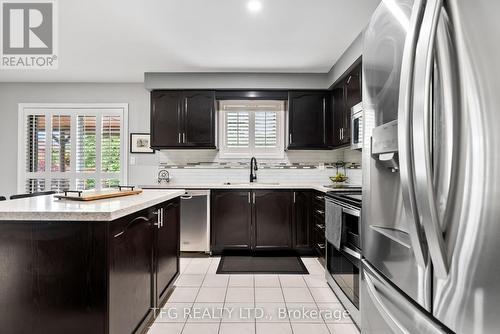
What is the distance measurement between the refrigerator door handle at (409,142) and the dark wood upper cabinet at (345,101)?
2.31 m

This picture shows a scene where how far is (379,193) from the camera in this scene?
1.05 meters

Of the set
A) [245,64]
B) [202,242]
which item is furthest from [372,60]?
[202,242]

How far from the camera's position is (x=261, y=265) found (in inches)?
133

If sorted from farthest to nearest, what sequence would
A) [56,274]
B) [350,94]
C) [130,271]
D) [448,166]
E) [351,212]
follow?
[350,94], [351,212], [130,271], [56,274], [448,166]

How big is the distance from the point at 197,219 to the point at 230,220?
0.43 meters

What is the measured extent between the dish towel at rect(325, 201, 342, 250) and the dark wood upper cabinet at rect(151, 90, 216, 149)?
6.71 feet

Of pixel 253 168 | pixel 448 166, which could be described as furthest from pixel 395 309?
pixel 253 168

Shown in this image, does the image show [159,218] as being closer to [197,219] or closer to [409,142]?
[197,219]

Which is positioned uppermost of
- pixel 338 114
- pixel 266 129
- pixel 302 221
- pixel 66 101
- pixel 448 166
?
pixel 66 101

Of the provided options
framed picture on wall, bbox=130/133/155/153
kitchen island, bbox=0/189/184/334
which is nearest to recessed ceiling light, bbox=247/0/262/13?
kitchen island, bbox=0/189/184/334

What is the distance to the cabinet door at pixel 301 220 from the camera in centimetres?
368

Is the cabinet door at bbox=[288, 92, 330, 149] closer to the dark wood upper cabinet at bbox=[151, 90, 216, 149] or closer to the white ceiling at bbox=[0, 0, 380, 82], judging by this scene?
the white ceiling at bbox=[0, 0, 380, 82]

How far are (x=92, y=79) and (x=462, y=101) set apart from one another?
4.98 m

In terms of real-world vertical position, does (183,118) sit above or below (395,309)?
above
